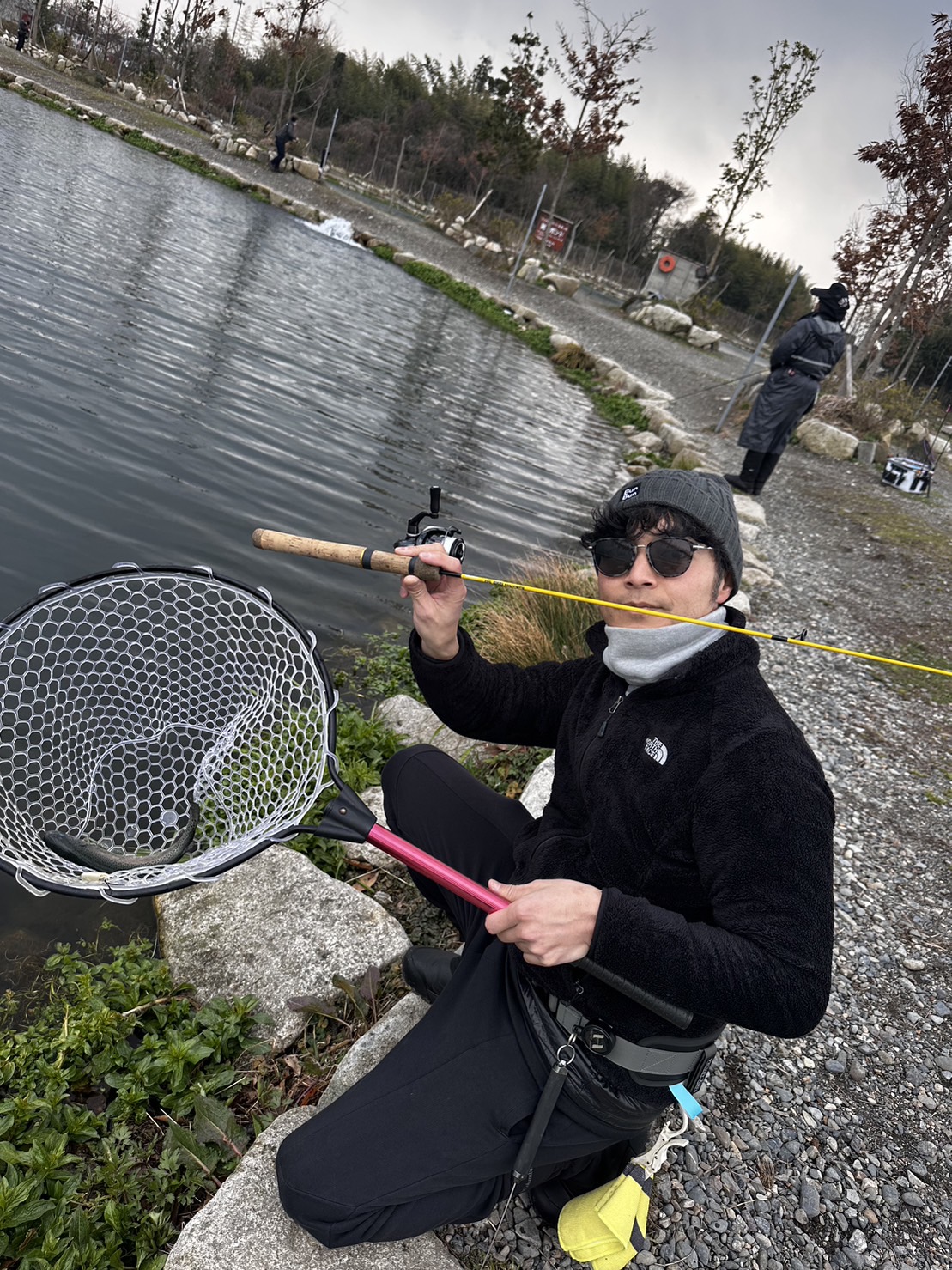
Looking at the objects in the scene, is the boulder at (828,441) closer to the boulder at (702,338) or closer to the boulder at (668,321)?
the boulder at (702,338)

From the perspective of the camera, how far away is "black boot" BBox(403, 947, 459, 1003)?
259 cm

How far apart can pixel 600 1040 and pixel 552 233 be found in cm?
3583

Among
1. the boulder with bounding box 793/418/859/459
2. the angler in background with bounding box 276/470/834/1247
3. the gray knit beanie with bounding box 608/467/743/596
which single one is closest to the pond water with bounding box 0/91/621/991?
the angler in background with bounding box 276/470/834/1247

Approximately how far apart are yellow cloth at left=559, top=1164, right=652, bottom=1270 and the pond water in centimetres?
199

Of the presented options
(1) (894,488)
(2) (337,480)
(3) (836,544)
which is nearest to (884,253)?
(1) (894,488)

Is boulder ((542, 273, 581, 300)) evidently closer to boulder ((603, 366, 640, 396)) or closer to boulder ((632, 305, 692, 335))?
boulder ((632, 305, 692, 335))

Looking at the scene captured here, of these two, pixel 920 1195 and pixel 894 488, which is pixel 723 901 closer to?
pixel 920 1195

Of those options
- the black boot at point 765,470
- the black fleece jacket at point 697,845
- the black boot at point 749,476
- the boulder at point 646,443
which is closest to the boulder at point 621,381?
the boulder at point 646,443

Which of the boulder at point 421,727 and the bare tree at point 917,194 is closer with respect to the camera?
the boulder at point 421,727

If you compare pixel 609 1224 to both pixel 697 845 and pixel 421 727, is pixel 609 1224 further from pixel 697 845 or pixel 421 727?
pixel 421 727

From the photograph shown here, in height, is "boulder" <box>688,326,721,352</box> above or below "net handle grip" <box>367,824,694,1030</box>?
above

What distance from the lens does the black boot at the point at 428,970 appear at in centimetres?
259

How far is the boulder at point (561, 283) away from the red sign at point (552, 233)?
5.09m

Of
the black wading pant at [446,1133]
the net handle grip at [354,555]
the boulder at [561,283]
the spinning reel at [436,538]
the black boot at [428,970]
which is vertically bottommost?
the black boot at [428,970]
